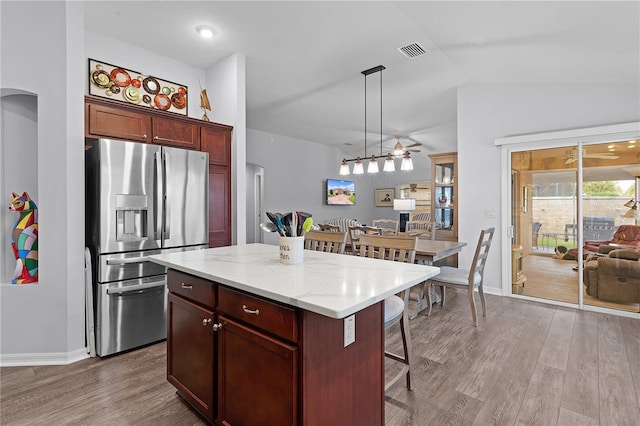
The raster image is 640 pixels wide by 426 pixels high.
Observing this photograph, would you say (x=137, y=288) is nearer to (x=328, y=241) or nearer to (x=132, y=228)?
(x=132, y=228)

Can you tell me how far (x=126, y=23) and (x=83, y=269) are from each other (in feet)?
7.40

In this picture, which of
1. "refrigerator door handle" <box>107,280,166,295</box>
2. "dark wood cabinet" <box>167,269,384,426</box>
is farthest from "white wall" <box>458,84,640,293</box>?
"refrigerator door handle" <box>107,280,166,295</box>

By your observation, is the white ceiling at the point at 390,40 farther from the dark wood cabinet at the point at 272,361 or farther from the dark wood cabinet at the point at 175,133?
the dark wood cabinet at the point at 272,361

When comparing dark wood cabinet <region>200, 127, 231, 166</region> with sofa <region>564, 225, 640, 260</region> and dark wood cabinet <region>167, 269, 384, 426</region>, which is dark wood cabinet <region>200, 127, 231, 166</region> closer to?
dark wood cabinet <region>167, 269, 384, 426</region>

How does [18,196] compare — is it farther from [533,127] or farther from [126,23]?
[533,127]

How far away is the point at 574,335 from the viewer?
296 centimetres

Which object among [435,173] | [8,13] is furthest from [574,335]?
[8,13]

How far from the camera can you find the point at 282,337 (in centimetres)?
123

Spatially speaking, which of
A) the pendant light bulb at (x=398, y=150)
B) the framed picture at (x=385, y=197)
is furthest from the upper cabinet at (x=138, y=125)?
the framed picture at (x=385, y=197)

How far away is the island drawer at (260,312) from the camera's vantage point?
120cm

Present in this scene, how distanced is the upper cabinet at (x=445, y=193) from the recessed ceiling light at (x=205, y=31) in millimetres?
3719

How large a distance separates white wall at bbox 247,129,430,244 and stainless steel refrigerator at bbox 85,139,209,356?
3602mm

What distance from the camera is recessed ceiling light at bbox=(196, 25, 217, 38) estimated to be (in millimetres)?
3043

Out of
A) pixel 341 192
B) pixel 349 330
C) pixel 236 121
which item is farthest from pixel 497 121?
pixel 341 192
